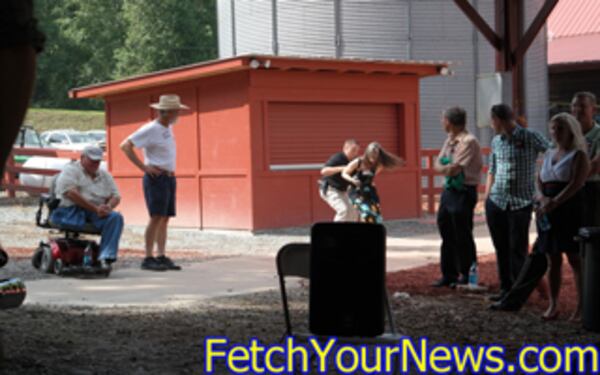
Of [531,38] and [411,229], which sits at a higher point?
[531,38]

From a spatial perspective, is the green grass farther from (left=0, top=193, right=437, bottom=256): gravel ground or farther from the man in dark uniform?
the man in dark uniform

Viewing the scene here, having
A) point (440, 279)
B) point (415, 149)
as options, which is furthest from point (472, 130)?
point (440, 279)

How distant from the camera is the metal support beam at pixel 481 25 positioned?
10.8 m

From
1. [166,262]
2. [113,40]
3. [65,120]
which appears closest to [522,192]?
[166,262]

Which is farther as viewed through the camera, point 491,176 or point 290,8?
point 290,8

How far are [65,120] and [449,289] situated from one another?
5153 cm

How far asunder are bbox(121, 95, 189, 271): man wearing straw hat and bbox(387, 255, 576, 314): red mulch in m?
2.63

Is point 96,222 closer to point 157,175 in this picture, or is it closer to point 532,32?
point 157,175

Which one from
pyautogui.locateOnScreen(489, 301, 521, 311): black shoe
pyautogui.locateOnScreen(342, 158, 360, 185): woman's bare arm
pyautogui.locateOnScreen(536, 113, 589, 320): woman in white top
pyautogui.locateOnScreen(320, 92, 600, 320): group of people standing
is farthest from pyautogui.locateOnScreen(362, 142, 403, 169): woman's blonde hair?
pyautogui.locateOnScreen(536, 113, 589, 320): woman in white top

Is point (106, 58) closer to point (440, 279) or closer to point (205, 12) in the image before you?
point (205, 12)

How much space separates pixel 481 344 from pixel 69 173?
535 cm

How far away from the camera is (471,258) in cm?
840

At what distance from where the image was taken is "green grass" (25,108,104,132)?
5547 centimetres

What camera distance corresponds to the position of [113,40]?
219ft
